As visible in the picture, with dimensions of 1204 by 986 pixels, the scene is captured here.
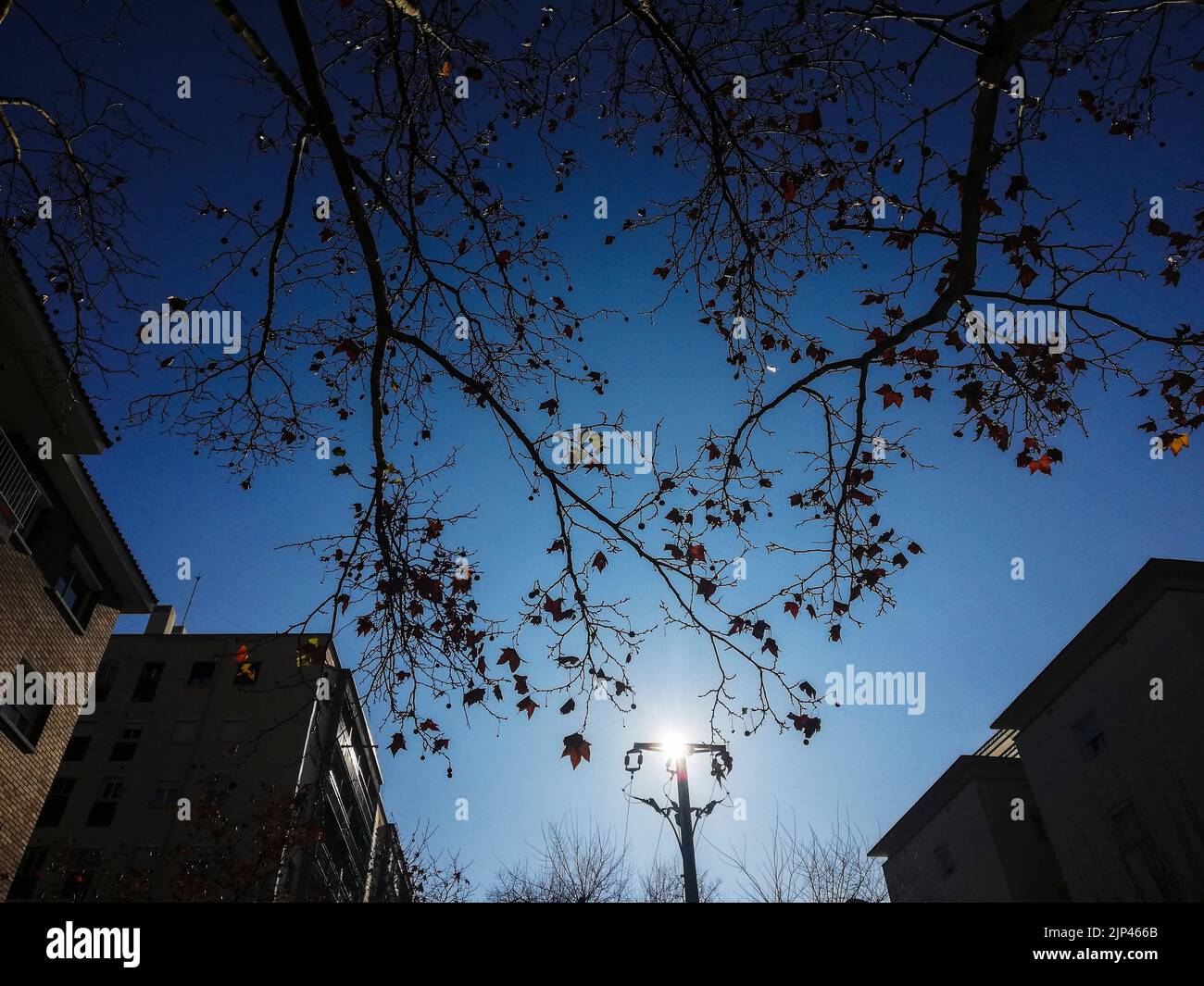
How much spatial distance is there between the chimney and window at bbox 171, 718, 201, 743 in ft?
21.8

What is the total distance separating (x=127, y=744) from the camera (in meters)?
33.0

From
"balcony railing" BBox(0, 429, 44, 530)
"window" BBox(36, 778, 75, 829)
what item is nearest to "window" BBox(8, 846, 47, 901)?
"window" BBox(36, 778, 75, 829)

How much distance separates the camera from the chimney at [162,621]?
38.8 m

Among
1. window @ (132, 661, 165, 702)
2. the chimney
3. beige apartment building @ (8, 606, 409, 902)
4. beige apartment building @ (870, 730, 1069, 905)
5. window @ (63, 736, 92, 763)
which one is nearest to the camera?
beige apartment building @ (870, 730, 1069, 905)

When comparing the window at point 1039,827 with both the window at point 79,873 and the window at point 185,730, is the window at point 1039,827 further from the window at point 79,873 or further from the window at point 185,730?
the window at point 185,730

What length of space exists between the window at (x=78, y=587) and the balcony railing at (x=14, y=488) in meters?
1.94

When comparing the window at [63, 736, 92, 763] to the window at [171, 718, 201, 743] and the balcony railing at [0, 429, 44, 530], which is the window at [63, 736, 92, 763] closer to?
the window at [171, 718, 201, 743]

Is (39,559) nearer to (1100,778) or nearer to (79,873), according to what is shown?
(79,873)

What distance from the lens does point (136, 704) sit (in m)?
34.3

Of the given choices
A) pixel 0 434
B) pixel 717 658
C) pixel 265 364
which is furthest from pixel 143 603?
pixel 717 658

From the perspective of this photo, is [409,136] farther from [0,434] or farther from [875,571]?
[0,434]

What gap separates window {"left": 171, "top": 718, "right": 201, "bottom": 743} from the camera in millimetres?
33125
